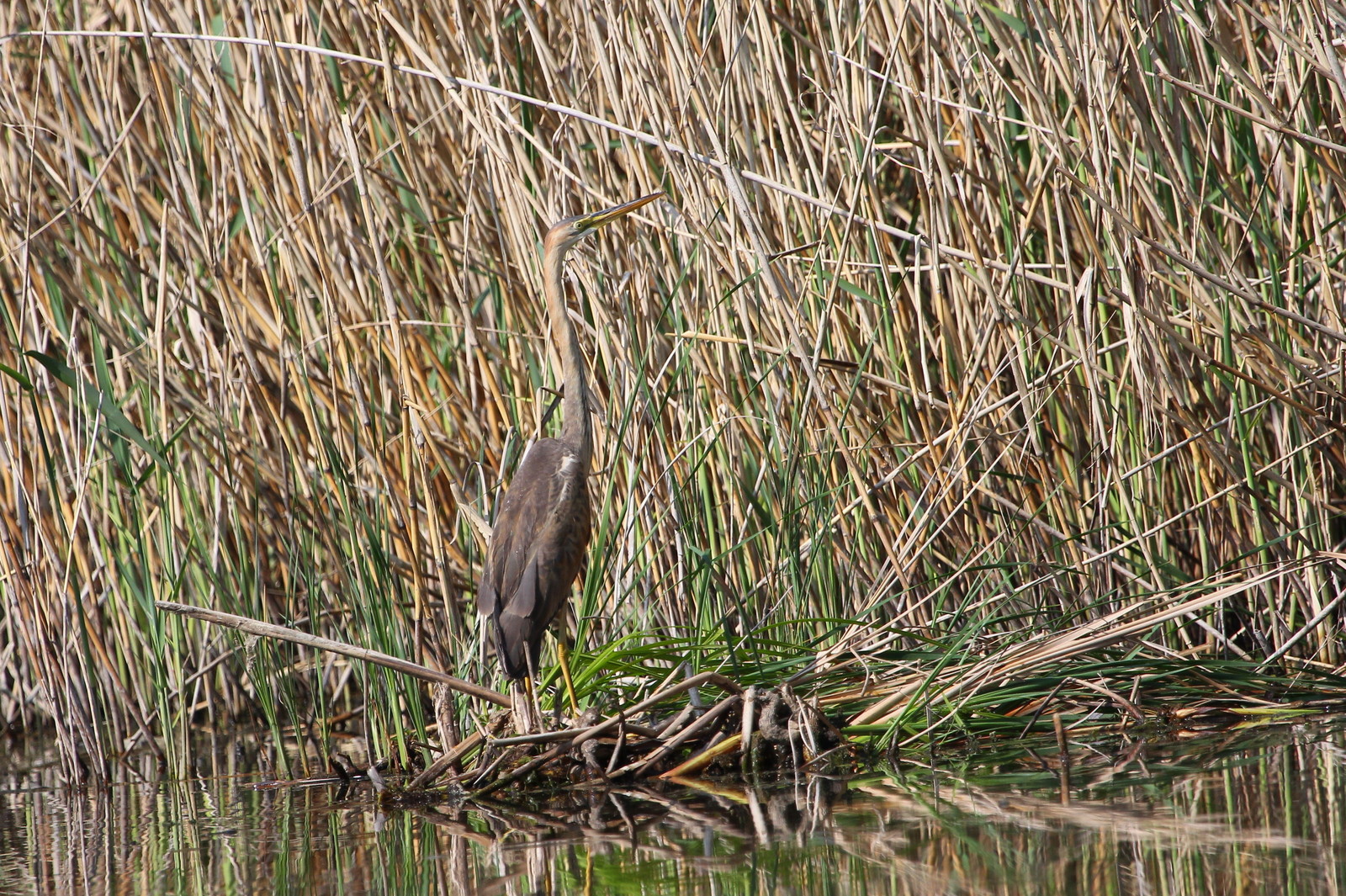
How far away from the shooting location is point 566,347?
335 centimetres

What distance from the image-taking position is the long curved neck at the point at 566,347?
3.33 metres

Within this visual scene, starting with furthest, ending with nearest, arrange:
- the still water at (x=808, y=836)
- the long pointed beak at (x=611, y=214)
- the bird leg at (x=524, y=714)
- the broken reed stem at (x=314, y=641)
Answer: the long pointed beak at (x=611, y=214) < the bird leg at (x=524, y=714) < the broken reed stem at (x=314, y=641) < the still water at (x=808, y=836)

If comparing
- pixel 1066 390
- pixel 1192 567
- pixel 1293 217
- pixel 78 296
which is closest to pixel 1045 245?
pixel 1066 390

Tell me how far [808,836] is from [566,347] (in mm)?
1485

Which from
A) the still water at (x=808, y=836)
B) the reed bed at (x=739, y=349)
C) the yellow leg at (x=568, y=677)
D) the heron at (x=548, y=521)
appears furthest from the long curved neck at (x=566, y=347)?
the still water at (x=808, y=836)

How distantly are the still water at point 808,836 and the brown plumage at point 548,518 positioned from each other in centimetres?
45

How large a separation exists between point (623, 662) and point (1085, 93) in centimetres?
173

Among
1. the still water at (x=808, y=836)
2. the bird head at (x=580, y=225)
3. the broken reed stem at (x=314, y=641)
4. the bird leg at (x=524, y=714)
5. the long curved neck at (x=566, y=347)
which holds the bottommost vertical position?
the still water at (x=808, y=836)

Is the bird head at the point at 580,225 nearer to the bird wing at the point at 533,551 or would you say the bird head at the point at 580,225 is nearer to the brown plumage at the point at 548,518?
the brown plumage at the point at 548,518

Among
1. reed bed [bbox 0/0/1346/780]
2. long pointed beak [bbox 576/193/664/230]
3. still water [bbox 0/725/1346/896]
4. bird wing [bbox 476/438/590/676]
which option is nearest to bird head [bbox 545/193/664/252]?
long pointed beak [bbox 576/193/664/230]

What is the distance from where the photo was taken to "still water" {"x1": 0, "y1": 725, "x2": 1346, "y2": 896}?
1.97 metres

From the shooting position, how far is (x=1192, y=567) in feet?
11.7

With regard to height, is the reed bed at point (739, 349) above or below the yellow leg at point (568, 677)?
above

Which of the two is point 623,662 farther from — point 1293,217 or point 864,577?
point 1293,217
